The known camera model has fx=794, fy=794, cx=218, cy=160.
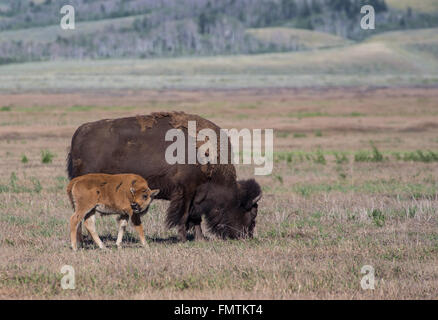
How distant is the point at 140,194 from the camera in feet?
33.7

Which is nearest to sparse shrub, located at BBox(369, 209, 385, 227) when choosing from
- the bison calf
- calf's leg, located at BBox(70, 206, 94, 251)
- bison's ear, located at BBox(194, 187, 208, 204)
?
bison's ear, located at BBox(194, 187, 208, 204)

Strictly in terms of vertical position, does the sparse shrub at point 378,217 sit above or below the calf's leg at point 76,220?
below

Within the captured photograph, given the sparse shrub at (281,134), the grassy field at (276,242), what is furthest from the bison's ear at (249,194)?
the sparse shrub at (281,134)

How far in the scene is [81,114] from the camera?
142 ft

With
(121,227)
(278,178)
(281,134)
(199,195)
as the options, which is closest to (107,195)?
(121,227)

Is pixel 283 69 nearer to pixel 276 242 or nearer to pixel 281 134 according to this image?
pixel 281 134

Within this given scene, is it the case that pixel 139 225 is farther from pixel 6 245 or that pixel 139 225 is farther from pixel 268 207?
pixel 268 207

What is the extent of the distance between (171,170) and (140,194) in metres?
0.96

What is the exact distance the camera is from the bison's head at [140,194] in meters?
10.3

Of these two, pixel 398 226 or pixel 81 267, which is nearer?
pixel 81 267

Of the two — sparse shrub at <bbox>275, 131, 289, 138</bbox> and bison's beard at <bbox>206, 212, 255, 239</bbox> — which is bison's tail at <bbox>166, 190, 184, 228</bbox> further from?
sparse shrub at <bbox>275, 131, 289, 138</bbox>

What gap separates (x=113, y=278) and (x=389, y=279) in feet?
10.0

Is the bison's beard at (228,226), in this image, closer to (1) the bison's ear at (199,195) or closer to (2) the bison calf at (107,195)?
(1) the bison's ear at (199,195)
